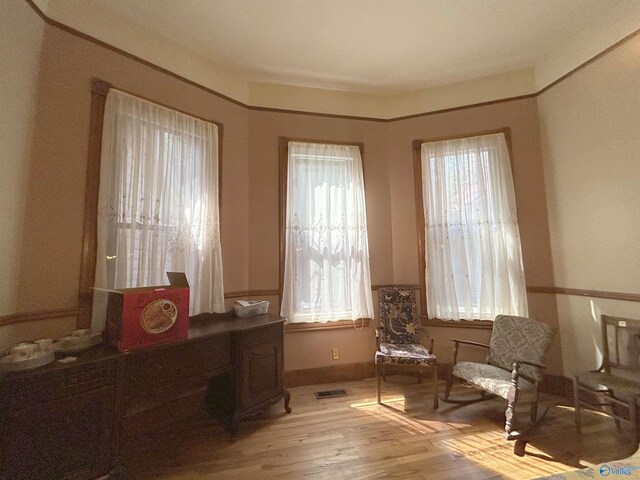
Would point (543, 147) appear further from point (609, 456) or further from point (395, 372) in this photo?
point (395, 372)

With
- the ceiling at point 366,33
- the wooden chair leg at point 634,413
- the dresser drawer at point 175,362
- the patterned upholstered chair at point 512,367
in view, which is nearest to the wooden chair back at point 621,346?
the wooden chair leg at point 634,413

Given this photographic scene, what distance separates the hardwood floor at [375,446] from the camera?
1.85m

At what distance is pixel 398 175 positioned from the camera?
3496 mm

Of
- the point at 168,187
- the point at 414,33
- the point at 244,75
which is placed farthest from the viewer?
the point at 244,75

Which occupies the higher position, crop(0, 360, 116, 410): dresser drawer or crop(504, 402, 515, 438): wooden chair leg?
crop(0, 360, 116, 410): dresser drawer

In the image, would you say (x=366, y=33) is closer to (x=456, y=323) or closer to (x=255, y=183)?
(x=255, y=183)

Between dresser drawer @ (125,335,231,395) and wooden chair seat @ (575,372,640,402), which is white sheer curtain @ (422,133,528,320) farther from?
dresser drawer @ (125,335,231,395)

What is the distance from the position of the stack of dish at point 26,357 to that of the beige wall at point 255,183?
385 millimetres

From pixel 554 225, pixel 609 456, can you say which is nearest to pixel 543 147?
pixel 554 225

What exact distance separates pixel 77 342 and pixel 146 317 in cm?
40

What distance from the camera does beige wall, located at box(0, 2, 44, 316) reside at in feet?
5.65

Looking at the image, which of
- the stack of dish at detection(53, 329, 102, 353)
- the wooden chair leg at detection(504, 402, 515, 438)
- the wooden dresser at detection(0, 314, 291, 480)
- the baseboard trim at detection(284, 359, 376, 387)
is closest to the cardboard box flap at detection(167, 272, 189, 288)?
the wooden dresser at detection(0, 314, 291, 480)

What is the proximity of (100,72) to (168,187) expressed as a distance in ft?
3.18

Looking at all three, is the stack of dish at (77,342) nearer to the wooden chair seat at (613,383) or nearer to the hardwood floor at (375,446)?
the hardwood floor at (375,446)
